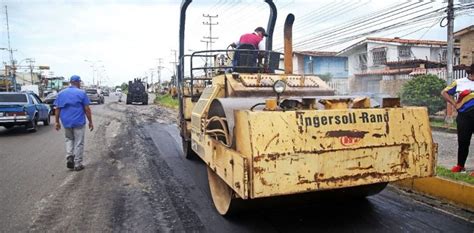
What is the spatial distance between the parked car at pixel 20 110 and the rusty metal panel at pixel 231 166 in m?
11.2

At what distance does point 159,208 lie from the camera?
15.0 feet

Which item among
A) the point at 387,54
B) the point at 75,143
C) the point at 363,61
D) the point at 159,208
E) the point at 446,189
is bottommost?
the point at 159,208

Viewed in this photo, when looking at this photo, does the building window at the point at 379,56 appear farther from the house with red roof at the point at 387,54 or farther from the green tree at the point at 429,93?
the green tree at the point at 429,93

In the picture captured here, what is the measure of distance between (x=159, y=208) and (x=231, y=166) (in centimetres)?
157

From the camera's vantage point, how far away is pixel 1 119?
12.7 metres

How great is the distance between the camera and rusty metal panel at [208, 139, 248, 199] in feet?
10.3

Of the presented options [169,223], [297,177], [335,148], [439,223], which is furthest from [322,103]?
[169,223]

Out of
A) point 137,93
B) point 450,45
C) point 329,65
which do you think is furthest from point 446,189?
point 329,65

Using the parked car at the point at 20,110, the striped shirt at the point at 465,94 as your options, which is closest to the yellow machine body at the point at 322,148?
the striped shirt at the point at 465,94

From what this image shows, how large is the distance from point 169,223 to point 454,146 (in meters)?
Answer: 7.09

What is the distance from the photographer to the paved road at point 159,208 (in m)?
3.94

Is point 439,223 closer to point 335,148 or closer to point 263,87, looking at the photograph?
point 335,148

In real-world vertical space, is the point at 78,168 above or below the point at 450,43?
below

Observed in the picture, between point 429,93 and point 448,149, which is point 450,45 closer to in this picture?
point 429,93
